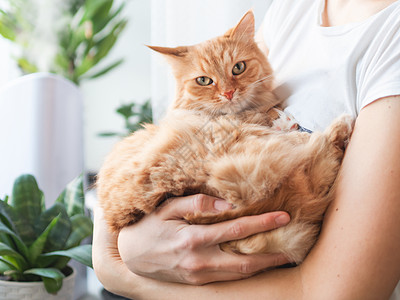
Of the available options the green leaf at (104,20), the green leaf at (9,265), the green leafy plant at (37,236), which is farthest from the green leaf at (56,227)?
the green leaf at (104,20)

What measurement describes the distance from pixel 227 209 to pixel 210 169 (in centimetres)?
9

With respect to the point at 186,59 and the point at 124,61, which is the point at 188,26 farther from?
the point at 124,61

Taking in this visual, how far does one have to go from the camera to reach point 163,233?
31.7 inches

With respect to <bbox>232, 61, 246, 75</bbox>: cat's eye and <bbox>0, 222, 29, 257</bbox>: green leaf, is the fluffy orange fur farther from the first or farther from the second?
<bbox>0, 222, 29, 257</bbox>: green leaf

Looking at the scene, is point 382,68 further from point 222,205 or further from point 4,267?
point 4,267

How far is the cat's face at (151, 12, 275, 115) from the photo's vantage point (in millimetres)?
1063

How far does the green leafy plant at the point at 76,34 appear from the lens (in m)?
2.97

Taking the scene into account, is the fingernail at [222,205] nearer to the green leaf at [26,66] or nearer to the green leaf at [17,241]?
the green leaf at [17,241]

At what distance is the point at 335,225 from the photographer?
2.39 ft

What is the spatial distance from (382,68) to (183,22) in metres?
0.98

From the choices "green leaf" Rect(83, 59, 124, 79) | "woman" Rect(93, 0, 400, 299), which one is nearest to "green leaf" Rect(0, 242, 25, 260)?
"woman" Rect(93, 0, 400, 299)

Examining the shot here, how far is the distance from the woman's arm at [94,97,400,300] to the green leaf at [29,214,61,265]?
34.3 inches

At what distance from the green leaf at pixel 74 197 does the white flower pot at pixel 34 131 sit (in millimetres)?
133

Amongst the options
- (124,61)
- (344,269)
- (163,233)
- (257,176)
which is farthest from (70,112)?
(124,61)
